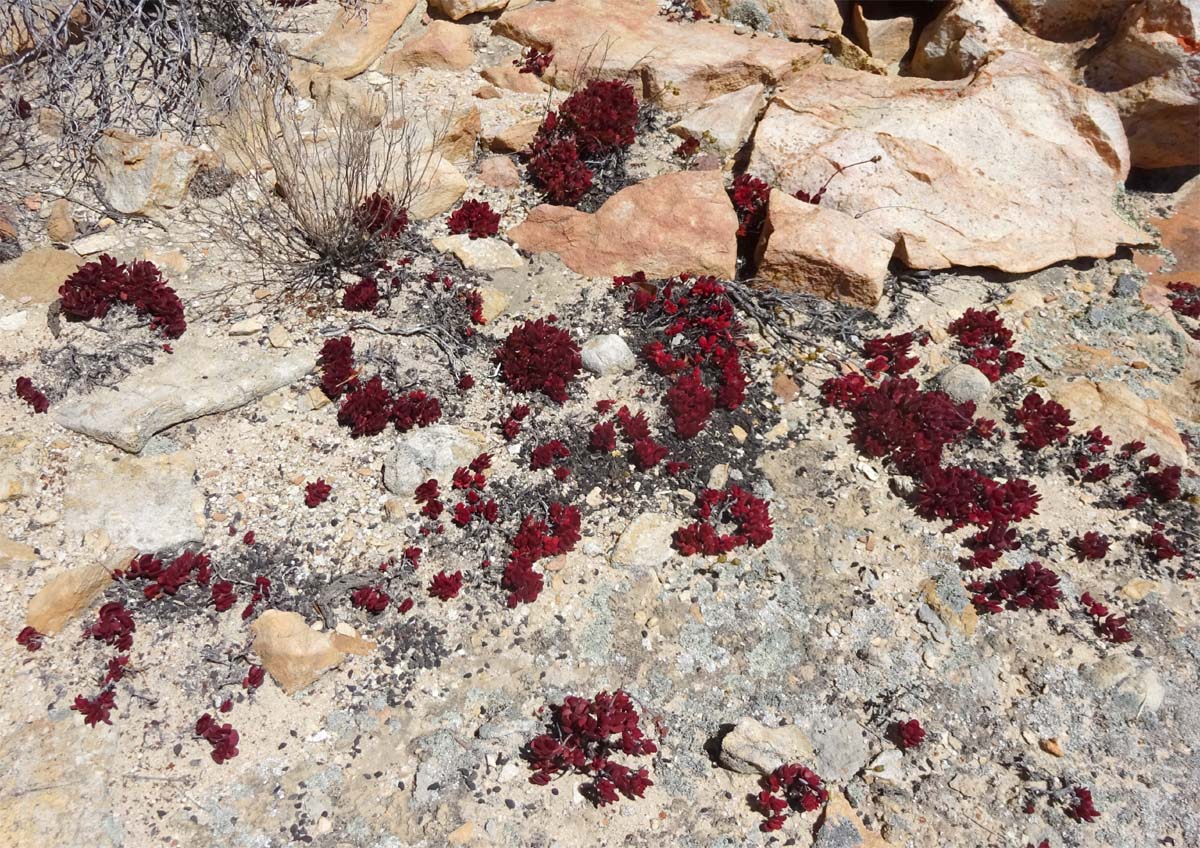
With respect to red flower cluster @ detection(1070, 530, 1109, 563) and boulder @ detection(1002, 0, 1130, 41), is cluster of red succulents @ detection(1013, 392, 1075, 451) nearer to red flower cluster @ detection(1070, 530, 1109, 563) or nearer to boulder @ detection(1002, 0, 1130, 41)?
red flower cluster @ detection(1070, 530, 1109, 563)

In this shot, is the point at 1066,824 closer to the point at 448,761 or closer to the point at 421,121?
the point at 448,761

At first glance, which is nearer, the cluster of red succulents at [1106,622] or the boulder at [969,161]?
the cluster of red succulents at [1106,622]

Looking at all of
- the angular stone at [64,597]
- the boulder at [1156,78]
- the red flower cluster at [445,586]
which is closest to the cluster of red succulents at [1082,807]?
the red flower cluster at [445,586]

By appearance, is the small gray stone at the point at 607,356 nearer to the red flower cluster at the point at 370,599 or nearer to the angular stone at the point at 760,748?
the red flower cluster at the point at 370,599

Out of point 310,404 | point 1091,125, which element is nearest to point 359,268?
point 310,404

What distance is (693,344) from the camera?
5.89 metres

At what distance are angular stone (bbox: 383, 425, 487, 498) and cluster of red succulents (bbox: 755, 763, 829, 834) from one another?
2.62m

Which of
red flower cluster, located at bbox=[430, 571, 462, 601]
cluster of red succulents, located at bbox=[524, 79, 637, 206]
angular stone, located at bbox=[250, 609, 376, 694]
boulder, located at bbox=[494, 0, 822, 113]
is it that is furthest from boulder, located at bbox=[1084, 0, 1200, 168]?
angular stone, located at bbox=[250, 609, 376, 694]

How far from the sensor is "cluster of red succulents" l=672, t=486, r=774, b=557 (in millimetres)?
4914

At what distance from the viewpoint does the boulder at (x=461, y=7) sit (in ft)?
27.0

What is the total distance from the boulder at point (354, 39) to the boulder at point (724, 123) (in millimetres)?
3128

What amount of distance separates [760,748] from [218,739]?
2.79m

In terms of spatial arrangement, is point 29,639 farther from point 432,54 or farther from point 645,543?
point 432,54

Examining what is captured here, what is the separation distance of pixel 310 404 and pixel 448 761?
103 inches
